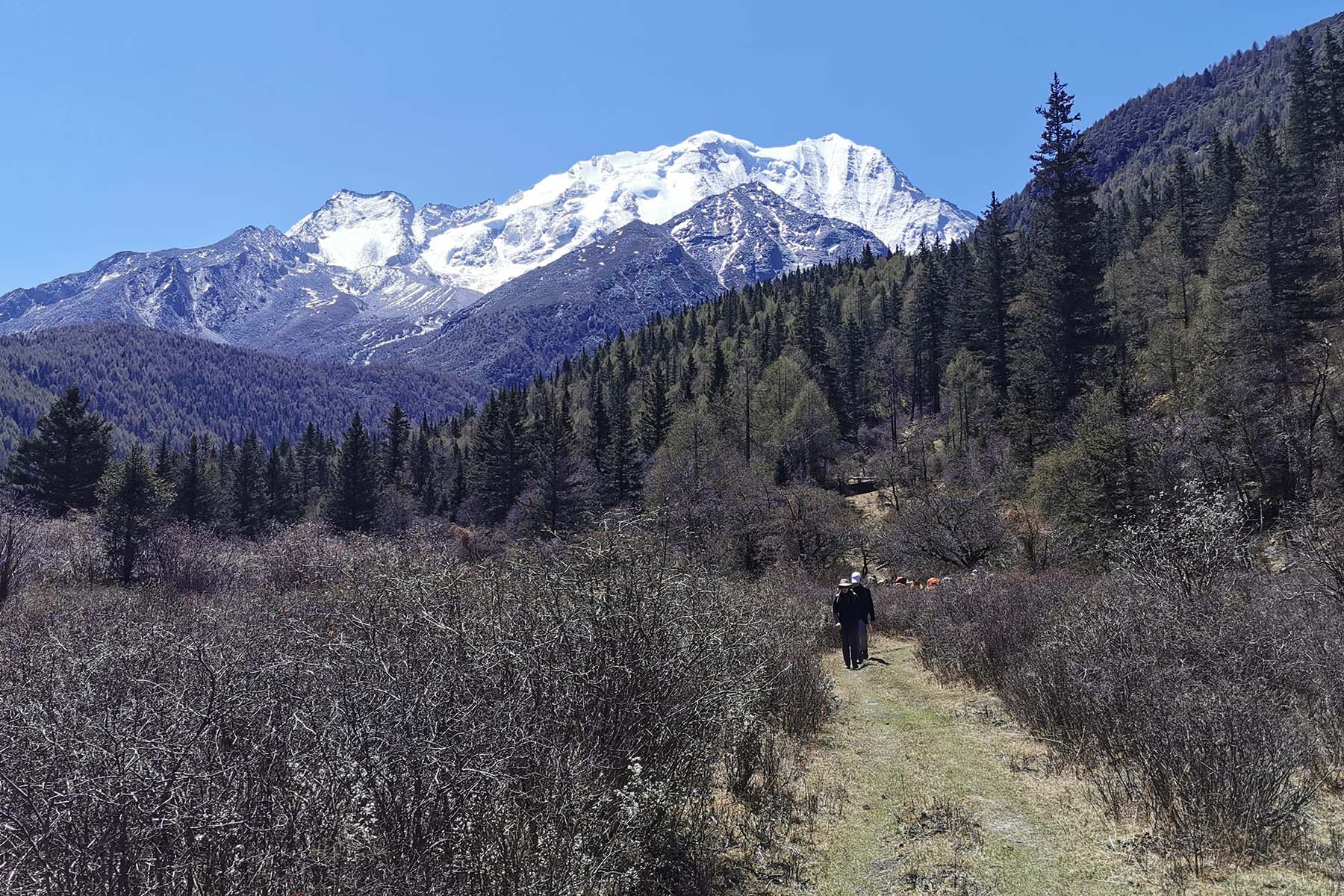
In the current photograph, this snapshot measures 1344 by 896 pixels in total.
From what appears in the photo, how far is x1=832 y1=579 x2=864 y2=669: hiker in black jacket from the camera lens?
14.9m

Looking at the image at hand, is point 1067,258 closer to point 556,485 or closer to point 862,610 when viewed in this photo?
point 862,610

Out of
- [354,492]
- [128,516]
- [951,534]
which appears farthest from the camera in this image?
[354,492]

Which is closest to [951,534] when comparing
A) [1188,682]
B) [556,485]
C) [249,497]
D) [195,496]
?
[1188,682]

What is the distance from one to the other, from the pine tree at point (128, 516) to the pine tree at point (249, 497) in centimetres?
3074

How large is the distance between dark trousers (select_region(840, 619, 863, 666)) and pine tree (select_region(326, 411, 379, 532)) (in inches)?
2115

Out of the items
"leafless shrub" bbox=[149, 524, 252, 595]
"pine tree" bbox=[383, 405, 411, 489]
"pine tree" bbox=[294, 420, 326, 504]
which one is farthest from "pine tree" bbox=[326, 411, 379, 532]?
"pine tree" bbox=[294, 420, 326, 504]

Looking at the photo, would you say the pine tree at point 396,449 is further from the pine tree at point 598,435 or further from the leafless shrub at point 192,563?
the leafless shrub at point 192,563

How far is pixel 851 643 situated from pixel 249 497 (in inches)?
2861

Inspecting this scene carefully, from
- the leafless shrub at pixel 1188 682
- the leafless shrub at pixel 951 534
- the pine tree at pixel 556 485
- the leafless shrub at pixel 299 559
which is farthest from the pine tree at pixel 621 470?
the leafless shrub at pixel 1188 682

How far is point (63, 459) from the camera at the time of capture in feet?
181

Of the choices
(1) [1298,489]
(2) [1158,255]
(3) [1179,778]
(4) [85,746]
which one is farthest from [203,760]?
(2) [1158,255]

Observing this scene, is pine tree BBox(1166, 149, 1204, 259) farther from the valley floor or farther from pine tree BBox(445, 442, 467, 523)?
pine tree BBox(445, 442, 467, 523)

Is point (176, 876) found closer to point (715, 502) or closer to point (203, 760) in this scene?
point (203, 760)

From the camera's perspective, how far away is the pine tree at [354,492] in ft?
203
